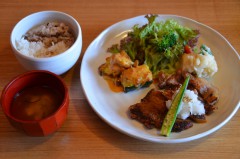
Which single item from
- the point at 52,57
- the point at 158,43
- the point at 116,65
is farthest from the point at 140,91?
the point at 52,57

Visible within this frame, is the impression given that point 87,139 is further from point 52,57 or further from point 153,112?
point 52,57

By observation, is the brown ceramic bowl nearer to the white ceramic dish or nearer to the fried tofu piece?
the white ceramic dish

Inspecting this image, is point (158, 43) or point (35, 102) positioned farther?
point (158, 43)

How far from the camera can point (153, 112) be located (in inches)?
53.9

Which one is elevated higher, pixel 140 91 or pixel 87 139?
pixel 140 91

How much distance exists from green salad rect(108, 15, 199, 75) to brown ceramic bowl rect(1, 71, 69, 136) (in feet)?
1.71

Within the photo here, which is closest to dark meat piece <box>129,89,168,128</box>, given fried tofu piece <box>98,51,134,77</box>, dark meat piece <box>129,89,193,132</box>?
dark meat piece <box>129,89,193,132</box>

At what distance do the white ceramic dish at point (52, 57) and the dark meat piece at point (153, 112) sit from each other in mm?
436

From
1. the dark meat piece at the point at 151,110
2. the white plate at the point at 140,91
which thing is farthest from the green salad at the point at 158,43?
the dark meat piece at the point at 151,110

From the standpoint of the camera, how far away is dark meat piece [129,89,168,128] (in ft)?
4.41

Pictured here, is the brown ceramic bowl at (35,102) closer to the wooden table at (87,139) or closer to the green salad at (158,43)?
the wooden table at (87,139)

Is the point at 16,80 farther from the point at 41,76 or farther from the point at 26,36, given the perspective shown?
the point at 26,36

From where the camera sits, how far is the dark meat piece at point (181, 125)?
4.33ft

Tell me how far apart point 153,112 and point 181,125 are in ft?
0.49
